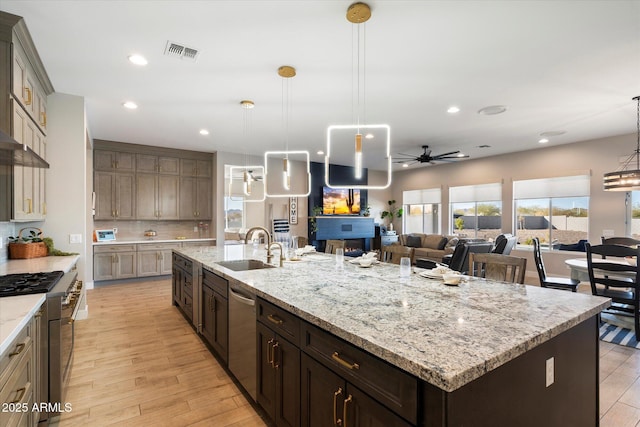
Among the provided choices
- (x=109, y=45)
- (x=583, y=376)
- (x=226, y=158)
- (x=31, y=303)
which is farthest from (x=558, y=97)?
(x=226, y=158)

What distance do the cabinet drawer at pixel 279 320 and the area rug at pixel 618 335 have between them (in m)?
3.90

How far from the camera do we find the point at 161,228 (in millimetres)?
6926

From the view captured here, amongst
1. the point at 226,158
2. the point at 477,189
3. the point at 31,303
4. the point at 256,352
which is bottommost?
the point at 256,352

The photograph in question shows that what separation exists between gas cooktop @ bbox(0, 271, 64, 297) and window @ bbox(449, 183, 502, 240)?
8.33 metres

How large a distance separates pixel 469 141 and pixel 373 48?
14.3 feet

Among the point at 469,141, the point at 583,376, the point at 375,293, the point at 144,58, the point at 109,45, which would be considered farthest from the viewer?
the point at 469,141

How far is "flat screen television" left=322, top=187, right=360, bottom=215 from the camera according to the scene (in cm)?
897

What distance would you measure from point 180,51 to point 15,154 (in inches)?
60.2

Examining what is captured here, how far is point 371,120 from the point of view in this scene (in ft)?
15.7

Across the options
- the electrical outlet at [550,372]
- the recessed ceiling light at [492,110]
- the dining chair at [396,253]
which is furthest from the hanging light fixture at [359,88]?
the recessed ceiling light at [492,110]

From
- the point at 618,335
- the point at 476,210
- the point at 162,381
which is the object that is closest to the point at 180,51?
the point at 162,381

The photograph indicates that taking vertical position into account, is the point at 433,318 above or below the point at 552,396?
above

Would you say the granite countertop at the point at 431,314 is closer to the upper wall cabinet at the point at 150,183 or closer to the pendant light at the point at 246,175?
the pendant light at the point at 246,175

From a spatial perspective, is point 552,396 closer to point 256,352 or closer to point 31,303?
point 256,352
